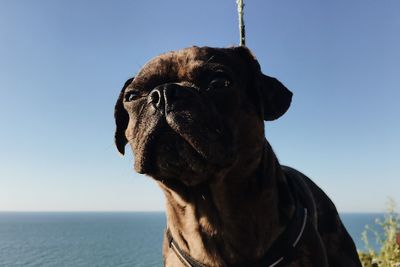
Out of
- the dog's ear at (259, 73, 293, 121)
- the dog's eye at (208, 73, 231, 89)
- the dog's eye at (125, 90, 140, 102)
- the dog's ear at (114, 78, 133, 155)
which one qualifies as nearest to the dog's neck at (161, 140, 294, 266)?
the dog's ear at (259, 73, 293, 121)

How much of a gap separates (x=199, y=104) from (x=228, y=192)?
80cm

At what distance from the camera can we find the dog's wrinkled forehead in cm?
371

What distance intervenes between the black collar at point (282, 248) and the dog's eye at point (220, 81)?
131cm

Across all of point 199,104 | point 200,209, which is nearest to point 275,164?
point 200,209

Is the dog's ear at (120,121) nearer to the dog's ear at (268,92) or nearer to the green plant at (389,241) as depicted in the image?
the dog's ear at (268,92)

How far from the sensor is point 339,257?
454 centimetres

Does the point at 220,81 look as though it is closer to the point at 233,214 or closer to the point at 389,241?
the point at 233,214

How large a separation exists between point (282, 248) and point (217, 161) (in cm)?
100

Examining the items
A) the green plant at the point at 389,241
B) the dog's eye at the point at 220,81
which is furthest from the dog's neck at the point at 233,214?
the green plant at the point at 389,241

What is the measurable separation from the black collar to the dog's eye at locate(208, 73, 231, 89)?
131cm

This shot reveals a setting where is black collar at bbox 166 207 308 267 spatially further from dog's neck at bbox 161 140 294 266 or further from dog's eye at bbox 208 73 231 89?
dog's eye at bbox 208 73 231 89

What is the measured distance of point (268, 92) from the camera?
13.4 ft

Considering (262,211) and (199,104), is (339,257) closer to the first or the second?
(262,211)

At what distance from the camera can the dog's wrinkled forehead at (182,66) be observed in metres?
3.71
